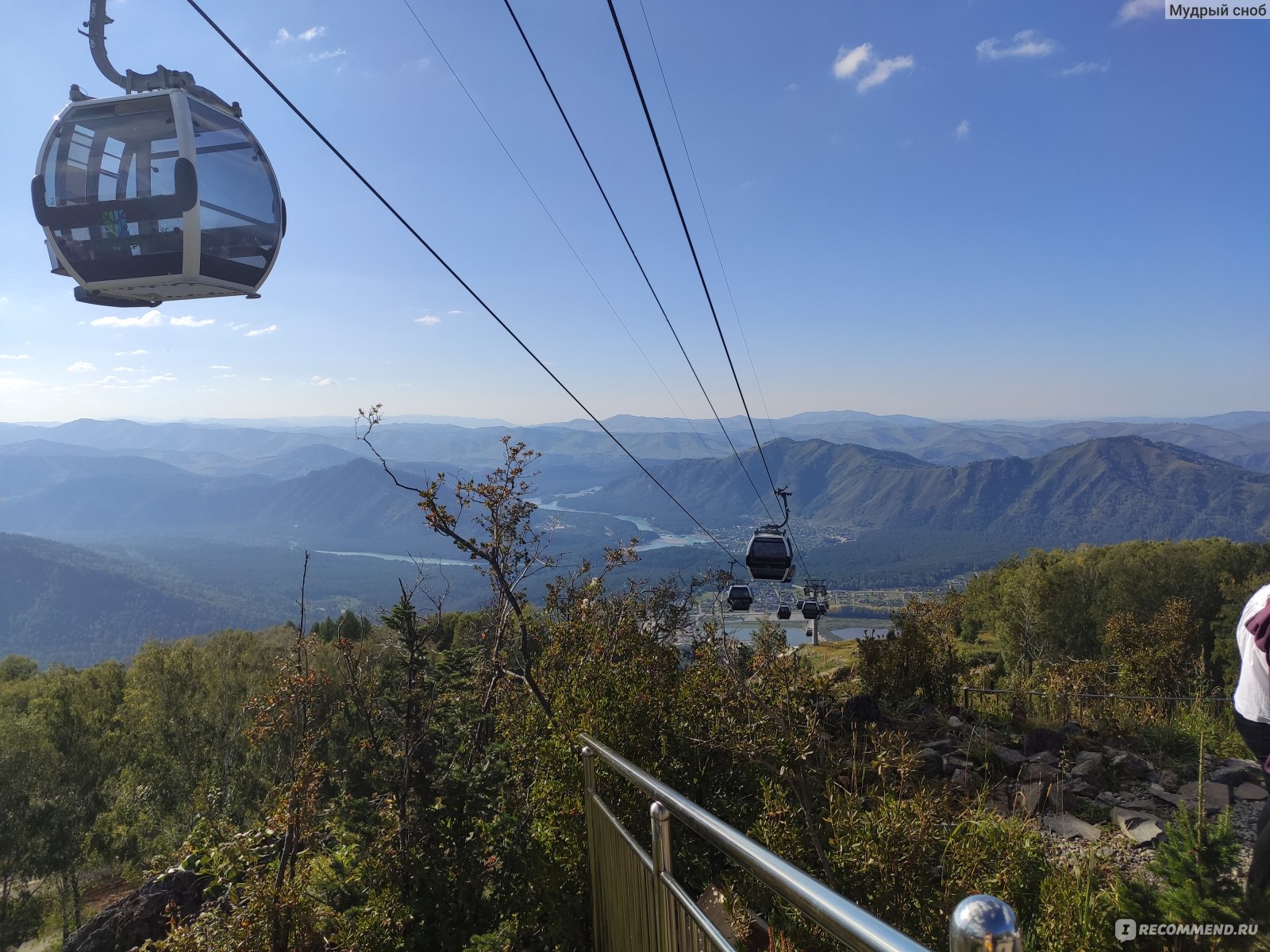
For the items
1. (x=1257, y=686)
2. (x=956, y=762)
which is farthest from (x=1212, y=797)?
(x=1257, y=686)

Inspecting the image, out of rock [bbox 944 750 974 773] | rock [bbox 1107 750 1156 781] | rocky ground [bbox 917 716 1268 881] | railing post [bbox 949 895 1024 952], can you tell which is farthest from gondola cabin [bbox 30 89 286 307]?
rock [bbox 1107 750 1156 781]

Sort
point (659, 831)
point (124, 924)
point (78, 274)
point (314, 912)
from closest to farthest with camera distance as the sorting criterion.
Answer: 1. point (659, 831)
2. point (314, 912)
3. point (78, 274)
4. point (124, 924)

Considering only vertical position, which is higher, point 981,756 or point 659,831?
point 659,831

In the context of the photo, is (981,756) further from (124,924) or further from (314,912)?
(124,924)

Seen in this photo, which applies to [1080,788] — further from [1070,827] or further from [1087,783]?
[1070,827]

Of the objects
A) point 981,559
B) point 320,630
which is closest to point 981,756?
point 320,630

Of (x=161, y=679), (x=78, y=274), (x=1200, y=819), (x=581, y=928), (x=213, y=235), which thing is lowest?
(x=161, y=679)

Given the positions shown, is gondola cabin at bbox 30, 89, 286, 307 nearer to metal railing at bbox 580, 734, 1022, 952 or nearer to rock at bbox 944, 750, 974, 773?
metal railing at bbox 580, 734, 1022, 952
